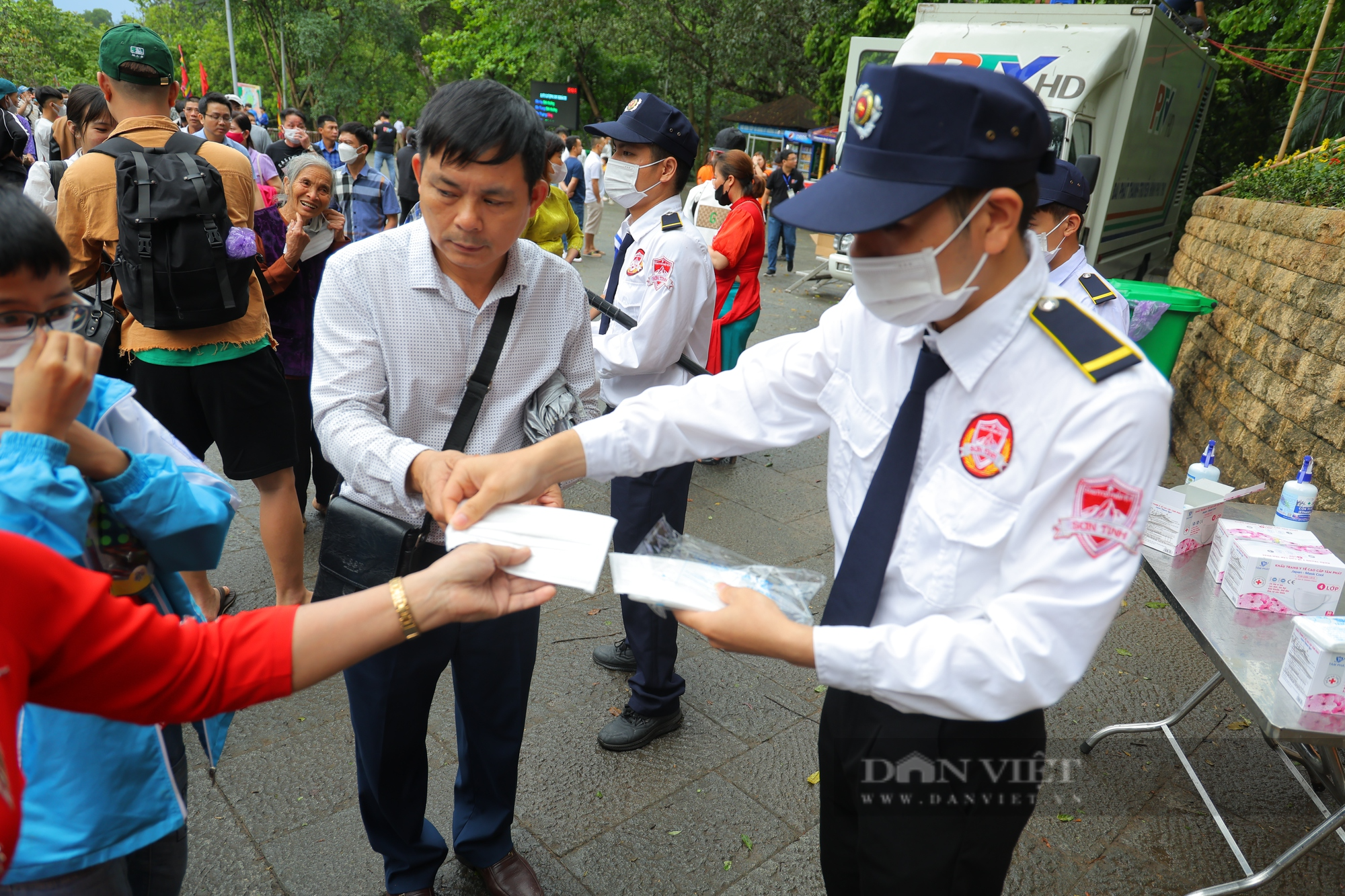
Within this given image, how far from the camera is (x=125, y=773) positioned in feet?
4.54

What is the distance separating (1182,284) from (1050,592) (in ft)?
31.0

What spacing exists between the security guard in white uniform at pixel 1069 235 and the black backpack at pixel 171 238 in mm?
3449

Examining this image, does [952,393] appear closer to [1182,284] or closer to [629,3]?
[1182,284]

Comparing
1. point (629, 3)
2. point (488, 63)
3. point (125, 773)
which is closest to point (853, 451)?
point (125, 773)

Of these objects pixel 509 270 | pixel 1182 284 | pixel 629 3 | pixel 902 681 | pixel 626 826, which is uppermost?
pixel 629 3

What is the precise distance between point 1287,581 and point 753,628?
198 cm

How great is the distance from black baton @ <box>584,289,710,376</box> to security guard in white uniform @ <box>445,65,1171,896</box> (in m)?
1.66

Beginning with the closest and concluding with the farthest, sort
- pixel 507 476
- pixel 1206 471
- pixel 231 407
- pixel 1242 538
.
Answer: pixel 507 476
pixel 1242 538
pixel 1206 471
pixel 231 407

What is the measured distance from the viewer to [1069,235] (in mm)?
3818

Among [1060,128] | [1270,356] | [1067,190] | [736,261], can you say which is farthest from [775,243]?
[1067,190]

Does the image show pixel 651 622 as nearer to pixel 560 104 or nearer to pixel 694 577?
pixel 694 577

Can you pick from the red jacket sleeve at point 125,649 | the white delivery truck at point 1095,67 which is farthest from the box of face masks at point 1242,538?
the white delivery truck at point 1095,67

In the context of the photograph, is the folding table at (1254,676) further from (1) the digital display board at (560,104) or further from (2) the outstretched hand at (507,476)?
(1) the digital display board at (560,104)

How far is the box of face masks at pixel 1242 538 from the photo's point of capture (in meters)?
2.56
